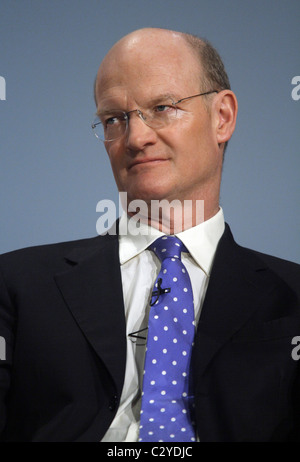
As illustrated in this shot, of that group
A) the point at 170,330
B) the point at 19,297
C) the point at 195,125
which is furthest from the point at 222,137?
the point at 19,297

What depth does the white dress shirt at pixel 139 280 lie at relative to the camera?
4.24 feet

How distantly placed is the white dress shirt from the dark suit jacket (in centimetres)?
4

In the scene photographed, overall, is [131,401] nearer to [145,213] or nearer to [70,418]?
[70,418]

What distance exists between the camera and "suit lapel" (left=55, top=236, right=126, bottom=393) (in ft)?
4.31

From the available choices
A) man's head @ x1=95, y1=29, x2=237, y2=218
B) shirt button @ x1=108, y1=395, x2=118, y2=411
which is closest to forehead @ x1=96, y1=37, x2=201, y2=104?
man's head @ x1=95, y1=29, x2=237, y2=218

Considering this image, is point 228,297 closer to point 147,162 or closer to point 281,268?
point 281,268

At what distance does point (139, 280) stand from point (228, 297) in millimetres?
237

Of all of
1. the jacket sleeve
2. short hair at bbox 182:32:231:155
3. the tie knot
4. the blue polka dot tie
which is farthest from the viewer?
short hair at bbox 182:32:231:155

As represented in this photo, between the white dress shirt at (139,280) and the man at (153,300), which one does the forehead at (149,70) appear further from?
the white dress shirt at (139,280)

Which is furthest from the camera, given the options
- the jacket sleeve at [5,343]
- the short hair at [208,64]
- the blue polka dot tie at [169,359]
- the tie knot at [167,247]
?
the short hair at [208,64]

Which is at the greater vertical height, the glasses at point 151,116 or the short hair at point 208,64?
the short hair at point 208,64

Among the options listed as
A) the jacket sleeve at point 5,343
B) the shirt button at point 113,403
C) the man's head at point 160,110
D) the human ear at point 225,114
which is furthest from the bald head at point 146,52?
the shirt button at point 113,403

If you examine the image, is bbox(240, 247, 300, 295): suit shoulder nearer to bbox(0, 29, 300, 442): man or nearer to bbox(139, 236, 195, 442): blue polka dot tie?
bbox(0, 29, 300, 442): man
